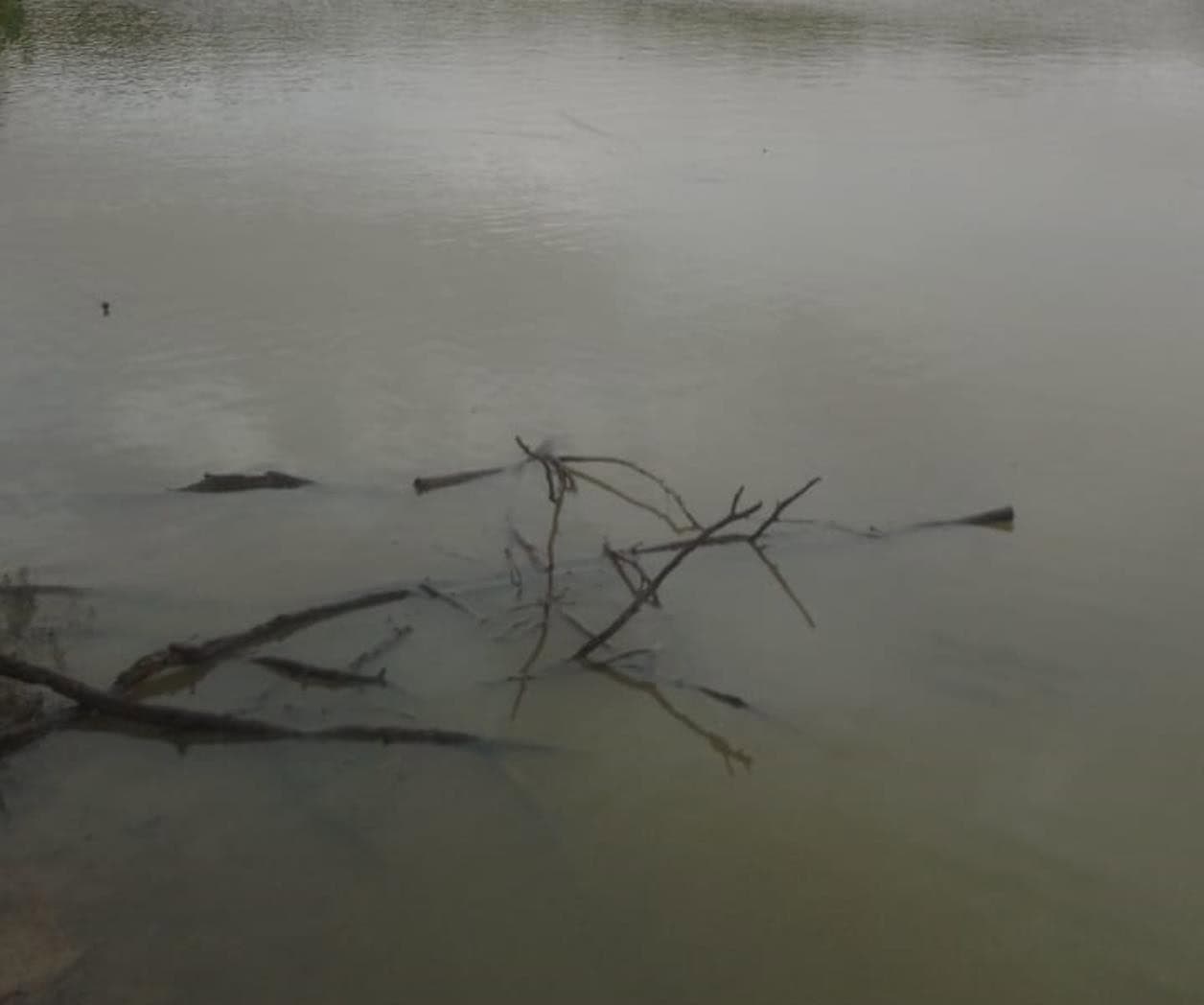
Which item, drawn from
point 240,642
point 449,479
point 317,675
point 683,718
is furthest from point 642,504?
point 240,642

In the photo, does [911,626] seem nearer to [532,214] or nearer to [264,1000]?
[264,1000]

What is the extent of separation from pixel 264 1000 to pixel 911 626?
190 cm

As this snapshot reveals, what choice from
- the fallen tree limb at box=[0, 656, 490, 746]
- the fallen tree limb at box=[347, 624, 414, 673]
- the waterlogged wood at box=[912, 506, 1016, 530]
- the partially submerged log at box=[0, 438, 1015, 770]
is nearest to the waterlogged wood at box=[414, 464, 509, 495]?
the partially submerged log at box=[0, 438, 1015, 770]

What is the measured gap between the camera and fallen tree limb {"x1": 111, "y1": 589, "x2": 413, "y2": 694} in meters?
2.90

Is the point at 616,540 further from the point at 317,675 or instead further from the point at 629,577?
the point at 317,675

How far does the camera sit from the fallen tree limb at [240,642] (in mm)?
2900

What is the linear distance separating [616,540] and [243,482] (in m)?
1.11

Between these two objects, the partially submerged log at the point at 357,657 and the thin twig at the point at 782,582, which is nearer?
the partially submerged log at the point at 357,657

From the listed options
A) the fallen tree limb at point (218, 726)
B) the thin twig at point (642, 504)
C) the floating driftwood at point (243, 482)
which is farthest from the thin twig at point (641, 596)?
the floating driftwood at point (243, 482)

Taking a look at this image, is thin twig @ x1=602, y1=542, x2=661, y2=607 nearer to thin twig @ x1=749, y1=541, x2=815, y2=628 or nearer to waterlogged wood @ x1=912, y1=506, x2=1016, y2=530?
thin twig @ x1=749, y1=541, x2=815, y2=628

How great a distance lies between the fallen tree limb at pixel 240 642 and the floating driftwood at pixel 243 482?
0.71m

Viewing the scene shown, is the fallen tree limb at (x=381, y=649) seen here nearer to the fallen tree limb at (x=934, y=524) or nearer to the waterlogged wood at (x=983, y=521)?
the fallen tree limb at (x=934, y=524)

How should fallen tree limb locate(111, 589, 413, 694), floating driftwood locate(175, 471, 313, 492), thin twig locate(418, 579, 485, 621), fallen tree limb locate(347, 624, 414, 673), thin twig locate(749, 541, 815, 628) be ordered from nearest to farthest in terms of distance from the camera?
fallen tree limb locate(111, 589, 413, 694) → fallen tree limb locate(347, 624, 414, 673) → thin twig locate(418, 579, 485, 621) → thin twig locate(749, 541, 815, 628) → floating driftwood locate(175, 471, 313, 492)

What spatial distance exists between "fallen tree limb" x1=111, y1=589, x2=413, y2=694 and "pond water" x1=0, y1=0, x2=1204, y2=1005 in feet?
0.21
